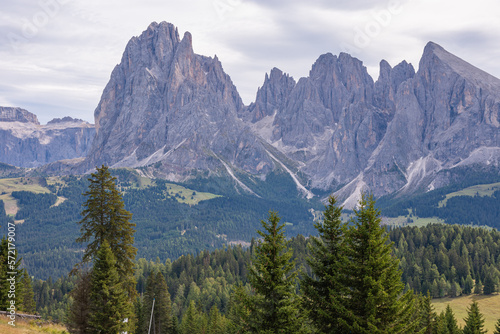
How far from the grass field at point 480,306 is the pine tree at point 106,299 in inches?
4400

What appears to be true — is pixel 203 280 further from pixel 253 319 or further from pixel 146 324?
pixel 253 319

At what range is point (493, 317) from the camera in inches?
5113

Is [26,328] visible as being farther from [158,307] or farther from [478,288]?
[478,288]

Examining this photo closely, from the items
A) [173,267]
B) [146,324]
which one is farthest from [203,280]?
[146,324]

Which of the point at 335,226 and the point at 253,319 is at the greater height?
the point at 335,226

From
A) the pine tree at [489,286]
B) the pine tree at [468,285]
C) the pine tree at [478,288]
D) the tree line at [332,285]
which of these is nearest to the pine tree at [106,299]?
the tree line at [332,285]

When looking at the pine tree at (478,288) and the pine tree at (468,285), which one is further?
the pine tree at (468,285)

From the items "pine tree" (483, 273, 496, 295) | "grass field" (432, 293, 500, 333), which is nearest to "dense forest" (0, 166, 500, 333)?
"pine tree" (483, 273, 496, 295)

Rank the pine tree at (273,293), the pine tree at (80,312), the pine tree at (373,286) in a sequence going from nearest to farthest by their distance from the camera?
1. the pine tree at (373,286)
2. the pine tree at (273,293)
3. the pine tree at (80,312)

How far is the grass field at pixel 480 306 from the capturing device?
13012 cm

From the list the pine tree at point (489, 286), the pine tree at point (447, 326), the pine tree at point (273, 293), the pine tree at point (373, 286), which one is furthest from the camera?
the pine tree at point (489, 286)

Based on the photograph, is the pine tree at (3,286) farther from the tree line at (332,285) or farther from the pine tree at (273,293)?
the pine tree at (273,293)

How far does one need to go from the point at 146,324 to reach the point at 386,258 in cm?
7091

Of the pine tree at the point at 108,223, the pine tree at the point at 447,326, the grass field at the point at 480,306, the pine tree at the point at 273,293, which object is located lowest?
the grass field at the point at 480,306
